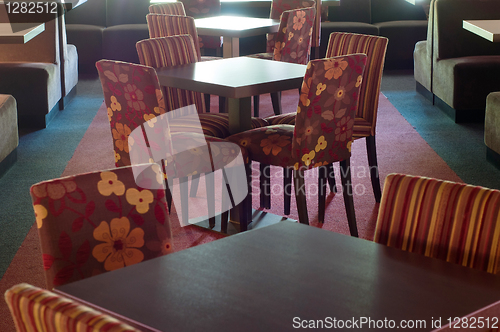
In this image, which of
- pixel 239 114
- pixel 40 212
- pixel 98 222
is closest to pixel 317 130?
pixel 239 114

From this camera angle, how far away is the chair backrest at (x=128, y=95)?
7.80ft

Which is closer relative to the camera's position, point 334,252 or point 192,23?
point 334,252

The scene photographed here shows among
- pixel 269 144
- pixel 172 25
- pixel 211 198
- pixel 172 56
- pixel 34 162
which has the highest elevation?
pixel 172 25

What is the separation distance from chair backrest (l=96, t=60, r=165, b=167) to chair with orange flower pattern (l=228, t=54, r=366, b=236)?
49cm

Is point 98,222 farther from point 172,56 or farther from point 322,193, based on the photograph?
point 172,56

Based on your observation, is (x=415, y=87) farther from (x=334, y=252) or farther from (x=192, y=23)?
(x=334, y=252)

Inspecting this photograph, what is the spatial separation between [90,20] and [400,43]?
12.8 ft

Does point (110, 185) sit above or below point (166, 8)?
below

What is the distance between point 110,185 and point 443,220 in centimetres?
79

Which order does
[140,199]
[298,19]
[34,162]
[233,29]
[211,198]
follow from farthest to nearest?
[233,29] → [298,19] → [34,162] → [211,198] → [140,199]

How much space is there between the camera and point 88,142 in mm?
4398

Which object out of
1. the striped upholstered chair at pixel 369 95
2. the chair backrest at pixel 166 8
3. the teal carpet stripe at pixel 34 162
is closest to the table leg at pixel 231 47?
the chair backrest at pixel 166 8

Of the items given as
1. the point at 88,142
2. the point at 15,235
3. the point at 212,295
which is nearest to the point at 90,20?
the point at 88,142

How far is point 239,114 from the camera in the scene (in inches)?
111
